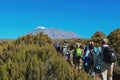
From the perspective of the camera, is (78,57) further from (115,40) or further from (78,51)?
(115,40)

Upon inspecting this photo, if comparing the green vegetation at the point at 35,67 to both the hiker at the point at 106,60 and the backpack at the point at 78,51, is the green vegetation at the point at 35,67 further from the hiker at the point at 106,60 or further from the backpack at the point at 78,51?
the backpack at the point at 78,51

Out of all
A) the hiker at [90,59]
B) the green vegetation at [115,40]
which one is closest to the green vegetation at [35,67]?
the hiker at [90,59]

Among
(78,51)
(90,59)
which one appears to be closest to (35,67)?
(90,59)

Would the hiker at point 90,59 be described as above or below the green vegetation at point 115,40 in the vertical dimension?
below

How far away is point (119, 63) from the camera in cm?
2156

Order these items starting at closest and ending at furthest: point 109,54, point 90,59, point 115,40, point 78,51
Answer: point 109,54
point 90,59
point 78,51
point 115,40

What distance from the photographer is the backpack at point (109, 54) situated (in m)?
12.8

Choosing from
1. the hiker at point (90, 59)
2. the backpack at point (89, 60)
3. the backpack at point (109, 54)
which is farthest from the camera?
the backpack at point (89, 60)

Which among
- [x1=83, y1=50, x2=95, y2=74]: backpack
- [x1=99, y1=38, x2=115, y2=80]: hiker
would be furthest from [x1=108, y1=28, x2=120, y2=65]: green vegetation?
[x1=99, y1=38, x2=115, y2=80]: hiker

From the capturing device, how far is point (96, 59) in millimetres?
15492

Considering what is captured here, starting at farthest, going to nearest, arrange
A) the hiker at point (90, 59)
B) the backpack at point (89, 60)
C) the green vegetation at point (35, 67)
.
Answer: the backpack at point (89, 60)
the hiker at point (90, 59)
the green vegetation at point (35, 67)

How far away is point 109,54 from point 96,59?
108 inches

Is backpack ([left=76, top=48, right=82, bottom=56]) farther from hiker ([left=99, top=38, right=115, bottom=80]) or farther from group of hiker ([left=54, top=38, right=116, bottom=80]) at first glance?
hiker ([left=99, top=38, right=115, bottom=80])

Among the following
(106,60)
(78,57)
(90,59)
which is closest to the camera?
(106,60)
